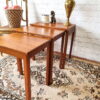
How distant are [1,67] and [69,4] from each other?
134cm

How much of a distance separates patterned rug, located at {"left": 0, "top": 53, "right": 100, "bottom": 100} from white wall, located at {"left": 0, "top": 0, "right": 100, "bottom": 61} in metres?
0.23

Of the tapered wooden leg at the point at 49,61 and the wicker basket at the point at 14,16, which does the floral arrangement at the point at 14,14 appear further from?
the tapered wooden leg at the point at 49,61

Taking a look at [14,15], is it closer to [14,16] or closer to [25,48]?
[14,16]

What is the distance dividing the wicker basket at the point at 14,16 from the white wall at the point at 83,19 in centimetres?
74

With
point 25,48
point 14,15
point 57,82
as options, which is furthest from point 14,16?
point 57,82

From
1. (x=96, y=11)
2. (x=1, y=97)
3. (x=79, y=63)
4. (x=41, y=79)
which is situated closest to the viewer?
(x=1, y=97)

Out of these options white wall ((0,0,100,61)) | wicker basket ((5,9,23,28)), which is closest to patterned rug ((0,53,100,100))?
white wall ((0,0,100,61))

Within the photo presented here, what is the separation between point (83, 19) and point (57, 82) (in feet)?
3.44

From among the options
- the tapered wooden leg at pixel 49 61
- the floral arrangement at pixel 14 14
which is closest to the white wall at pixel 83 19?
the floral arrangement at pixel 14 14

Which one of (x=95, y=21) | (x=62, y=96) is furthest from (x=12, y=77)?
(x=95, y=21)

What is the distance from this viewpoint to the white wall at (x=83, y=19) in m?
1.83

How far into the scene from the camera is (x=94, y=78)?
1657 millimetres

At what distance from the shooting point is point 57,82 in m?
1.56

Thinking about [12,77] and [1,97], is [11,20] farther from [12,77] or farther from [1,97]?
[1,97]
